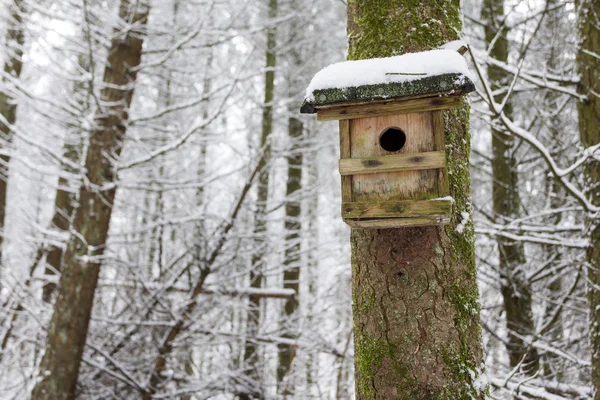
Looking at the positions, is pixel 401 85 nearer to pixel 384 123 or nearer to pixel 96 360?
pixel 384 123

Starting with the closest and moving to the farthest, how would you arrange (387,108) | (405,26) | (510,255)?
(387,108)
(405,26)
(510,255)

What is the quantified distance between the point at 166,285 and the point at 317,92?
3.61 m

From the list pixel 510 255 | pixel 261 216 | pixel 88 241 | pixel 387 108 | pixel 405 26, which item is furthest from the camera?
pixel 261 216

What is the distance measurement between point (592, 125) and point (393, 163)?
106 inches

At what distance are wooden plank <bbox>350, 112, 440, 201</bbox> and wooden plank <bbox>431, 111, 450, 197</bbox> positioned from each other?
15mm

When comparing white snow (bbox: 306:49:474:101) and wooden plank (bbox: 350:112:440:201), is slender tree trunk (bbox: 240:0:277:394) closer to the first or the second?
wooden plank (bbox: 350:112:440:201)

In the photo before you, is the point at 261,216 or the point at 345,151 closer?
the point at 345,151

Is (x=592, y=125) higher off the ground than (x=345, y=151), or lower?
higher

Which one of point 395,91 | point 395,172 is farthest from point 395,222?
point 395,91

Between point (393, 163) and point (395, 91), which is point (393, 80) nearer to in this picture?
point (395, 91)

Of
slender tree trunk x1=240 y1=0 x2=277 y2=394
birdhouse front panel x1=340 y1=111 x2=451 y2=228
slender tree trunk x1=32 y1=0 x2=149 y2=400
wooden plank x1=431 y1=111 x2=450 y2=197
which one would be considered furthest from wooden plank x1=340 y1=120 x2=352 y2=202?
slender tree trunk x1=240 y1=0 x2=277 y2=394

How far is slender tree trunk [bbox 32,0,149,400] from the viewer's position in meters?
4.26

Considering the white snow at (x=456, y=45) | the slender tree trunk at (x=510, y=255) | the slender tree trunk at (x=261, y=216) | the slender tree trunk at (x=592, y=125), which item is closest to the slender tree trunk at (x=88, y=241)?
the slender tree trunk at (x=261, y=216)

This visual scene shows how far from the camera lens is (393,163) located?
1770 mm
